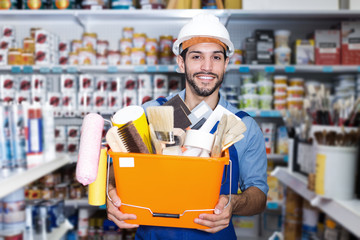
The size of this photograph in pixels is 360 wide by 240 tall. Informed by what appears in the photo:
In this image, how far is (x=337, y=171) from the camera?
4.51 feet

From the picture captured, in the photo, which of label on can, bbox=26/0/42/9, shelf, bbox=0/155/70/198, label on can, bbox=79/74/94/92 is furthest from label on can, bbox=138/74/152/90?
shelf, bbox=0/155/70/198

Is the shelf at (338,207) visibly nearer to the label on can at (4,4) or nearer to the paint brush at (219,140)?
the paint brush at (219,140)

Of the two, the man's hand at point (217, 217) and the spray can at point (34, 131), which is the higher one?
the spray can at point (34, 131)

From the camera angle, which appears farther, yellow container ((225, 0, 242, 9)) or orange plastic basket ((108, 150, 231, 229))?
yellow container ((225, 0, 242, 9))

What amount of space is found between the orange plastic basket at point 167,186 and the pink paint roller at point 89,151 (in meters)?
0.05

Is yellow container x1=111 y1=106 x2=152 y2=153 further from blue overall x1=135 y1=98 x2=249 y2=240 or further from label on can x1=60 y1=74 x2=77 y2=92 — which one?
label on can x1=60 y1=74 x2=77 y2=92

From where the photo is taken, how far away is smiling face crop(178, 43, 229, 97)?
120 cm

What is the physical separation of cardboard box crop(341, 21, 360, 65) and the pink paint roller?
2.77 meters

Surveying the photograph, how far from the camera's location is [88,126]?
0.80 m

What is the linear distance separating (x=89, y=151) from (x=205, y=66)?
23.3 inches

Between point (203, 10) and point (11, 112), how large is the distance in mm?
1995

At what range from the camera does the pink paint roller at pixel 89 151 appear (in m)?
0.78

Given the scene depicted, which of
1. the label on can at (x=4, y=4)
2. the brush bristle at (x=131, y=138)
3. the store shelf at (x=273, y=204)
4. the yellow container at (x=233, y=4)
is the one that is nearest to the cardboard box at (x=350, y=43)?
the yellow container at (x=233, y=4)

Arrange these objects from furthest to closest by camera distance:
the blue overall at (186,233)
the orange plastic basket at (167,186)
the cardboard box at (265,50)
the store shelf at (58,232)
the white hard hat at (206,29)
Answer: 1. the cardboard box at (265,50)
2. the store shelf at (58,232)
3. the white hard hat at (206,29)
4. the blue overall at (186,233)
5. the orange plastic basket at (167,186)
